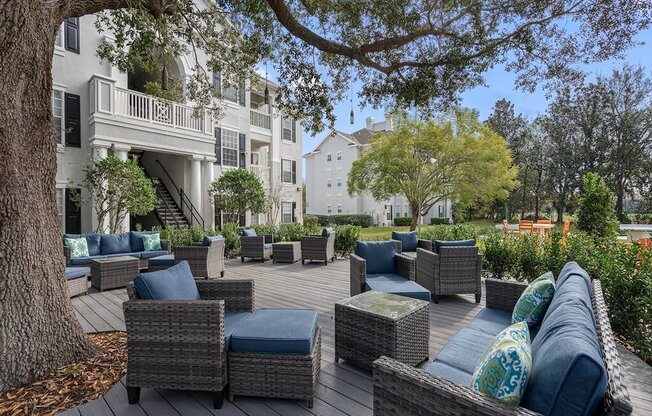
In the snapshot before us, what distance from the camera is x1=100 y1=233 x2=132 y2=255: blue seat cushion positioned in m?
7.50

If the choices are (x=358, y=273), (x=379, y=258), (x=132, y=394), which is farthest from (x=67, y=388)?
(x=379, y=258)

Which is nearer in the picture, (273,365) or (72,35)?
(273,365)

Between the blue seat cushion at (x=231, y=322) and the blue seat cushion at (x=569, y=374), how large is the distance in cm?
191

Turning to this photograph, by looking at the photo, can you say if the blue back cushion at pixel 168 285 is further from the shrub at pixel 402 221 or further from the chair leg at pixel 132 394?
the shrub at pixel 402 221

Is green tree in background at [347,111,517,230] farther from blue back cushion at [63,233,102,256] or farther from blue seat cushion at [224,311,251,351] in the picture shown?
blue seat cushion at [224,311,251,351]

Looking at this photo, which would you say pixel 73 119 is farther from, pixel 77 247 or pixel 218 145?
pixel 77 247

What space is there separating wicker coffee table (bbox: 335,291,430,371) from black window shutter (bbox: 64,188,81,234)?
1048 cm

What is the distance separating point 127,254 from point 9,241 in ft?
17.1

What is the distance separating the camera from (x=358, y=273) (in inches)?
179

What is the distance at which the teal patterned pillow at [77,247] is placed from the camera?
672 centimetres

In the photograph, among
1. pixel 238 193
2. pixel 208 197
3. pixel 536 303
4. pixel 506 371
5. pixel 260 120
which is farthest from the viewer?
pixel 260 120

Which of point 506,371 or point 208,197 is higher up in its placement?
point 208,197

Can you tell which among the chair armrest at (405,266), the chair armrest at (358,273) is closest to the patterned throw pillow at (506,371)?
the chair armrest at (358,273)

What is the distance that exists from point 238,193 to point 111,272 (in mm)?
6702
